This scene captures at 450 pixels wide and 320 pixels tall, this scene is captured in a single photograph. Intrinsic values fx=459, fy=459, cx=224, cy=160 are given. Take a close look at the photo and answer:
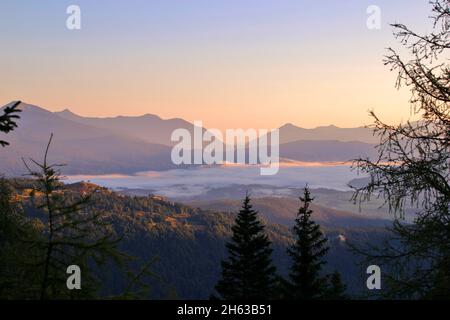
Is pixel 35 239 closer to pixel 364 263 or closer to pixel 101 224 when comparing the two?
pixel 101 224

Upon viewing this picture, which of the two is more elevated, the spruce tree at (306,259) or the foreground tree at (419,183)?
the foreground tree at (419,183)

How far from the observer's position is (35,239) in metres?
6.97

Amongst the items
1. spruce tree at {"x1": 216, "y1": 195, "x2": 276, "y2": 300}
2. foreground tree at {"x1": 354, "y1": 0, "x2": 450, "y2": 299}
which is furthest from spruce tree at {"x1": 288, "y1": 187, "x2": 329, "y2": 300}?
foreground tree at {"x1": 354, "y1": 0, "x2": 450, "y2": 299}

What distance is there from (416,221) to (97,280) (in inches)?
212

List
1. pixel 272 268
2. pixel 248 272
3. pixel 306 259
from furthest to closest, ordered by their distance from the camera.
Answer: pixel 272 268 → pixel 248 272 → pixel 306 259

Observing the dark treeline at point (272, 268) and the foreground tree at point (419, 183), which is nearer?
the foreground tree at point (419, 183)

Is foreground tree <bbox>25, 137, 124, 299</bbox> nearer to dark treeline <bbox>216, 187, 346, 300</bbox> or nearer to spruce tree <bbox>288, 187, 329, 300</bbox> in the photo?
dark treeline <bbox>216, 187, 346, 300</bbox>

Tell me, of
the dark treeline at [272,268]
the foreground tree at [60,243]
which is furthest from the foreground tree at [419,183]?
the dark treeline at [272,268]

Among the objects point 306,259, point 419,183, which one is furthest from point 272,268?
point 419,183

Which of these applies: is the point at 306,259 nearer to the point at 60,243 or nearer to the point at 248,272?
the point at 248,272

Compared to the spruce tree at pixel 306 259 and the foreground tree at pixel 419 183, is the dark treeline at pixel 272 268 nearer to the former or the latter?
the spruce tree at pixel 306 259

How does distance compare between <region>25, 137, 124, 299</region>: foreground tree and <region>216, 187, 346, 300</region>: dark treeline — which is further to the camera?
<region>216, 187, 346, 300</region>: dark treeline

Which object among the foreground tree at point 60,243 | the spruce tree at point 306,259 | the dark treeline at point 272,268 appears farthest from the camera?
the dark treeline at point 272,268
